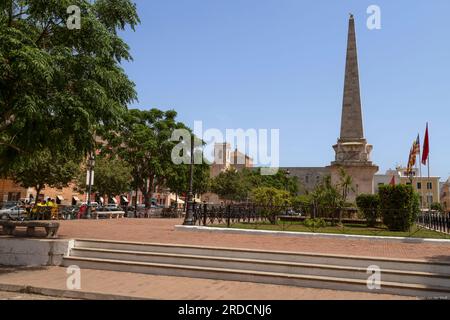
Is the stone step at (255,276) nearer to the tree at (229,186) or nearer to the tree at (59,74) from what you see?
the tree at (59,74)

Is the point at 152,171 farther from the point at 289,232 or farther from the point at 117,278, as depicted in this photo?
the point at 117,278

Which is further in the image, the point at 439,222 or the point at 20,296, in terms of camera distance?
the point at 439,222

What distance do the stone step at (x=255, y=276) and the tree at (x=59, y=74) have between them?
3.50 m

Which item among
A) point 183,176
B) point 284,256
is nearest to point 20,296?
point 284,256

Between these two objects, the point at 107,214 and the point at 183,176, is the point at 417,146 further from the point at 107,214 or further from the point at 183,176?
the point at 107,214

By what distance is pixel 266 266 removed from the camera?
9.16 m

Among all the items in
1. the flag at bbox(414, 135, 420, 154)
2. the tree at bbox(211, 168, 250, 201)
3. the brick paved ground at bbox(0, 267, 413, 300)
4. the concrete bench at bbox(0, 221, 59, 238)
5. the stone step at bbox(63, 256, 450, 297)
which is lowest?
the brick paved ground at bbox(0, 267, 413, 300)

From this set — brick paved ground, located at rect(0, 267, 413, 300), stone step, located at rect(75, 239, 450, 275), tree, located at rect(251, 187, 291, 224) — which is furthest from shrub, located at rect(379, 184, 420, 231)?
brick paved ground, located at rect(0, 267, 413, 300)

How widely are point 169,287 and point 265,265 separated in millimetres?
2257

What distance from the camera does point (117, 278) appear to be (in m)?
9.09

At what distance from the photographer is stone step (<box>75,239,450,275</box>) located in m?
8.55

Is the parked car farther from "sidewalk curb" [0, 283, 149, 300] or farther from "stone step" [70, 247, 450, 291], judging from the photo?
"sidewalk curb" [0, 283, 149, 300]

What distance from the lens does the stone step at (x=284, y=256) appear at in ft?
28.0

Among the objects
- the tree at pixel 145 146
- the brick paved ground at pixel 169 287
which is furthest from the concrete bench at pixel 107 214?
the brick paved ground at pixel 169 287
